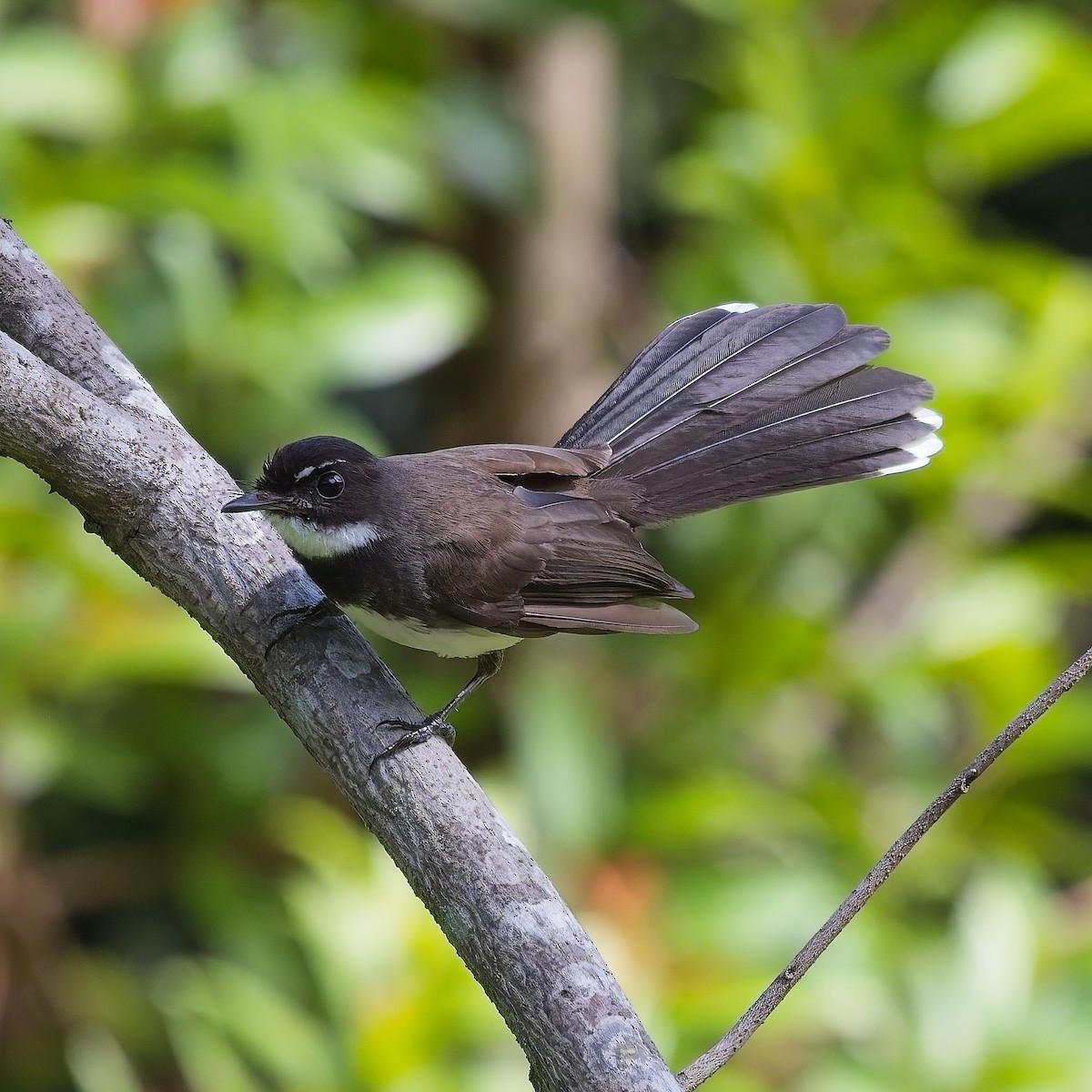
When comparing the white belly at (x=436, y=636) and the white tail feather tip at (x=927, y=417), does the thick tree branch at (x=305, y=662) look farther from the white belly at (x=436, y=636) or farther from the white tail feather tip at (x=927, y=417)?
the white tail feather tip at (x=927, y=417)

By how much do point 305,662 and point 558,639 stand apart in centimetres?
283

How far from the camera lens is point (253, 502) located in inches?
98.7

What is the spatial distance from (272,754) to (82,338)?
2.41 metres

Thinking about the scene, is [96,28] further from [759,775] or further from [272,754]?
[759,775]

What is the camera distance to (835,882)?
4637 mm

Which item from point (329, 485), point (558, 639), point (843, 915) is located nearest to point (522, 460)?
point (329, 485)

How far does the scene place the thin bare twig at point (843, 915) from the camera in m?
1.94

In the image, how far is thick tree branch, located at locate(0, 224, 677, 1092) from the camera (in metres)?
1.94

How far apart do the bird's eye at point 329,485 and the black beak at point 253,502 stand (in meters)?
0.17

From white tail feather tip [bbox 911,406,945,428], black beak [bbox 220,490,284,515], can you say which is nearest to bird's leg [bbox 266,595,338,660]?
black beak [bbox 220,490,284,515]

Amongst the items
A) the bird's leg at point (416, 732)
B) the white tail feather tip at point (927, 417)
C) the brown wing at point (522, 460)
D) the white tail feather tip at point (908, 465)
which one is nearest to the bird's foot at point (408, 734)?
the bird's leg at point (416, 732)

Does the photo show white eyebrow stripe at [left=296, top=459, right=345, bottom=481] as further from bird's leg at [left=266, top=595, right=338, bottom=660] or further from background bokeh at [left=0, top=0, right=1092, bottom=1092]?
background bokeh at [left=0, top=0, right=1092, bottom=1092]

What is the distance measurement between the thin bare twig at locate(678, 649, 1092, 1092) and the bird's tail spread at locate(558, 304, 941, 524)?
1.27 metres

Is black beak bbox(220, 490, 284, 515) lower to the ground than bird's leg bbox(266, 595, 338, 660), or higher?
higher
